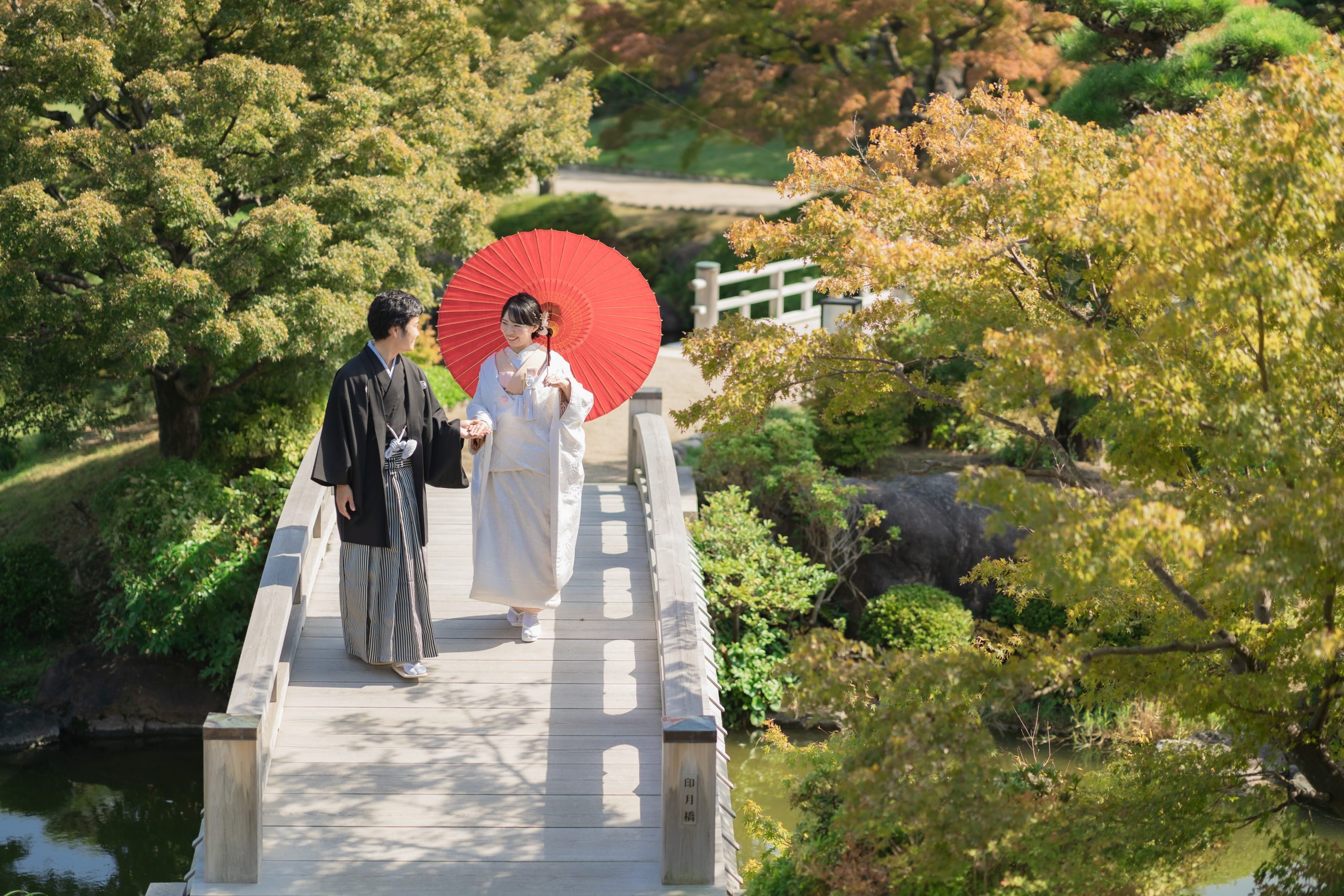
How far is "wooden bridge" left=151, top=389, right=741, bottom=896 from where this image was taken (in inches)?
191

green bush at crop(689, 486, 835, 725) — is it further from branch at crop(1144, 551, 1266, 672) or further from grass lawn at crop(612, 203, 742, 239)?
grass lawn at crop(612, 203, 742, 239)

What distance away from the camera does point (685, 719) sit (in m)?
4.80

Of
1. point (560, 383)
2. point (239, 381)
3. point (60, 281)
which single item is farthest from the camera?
point (239, 381)

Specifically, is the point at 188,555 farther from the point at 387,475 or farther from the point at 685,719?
the point at 685,719

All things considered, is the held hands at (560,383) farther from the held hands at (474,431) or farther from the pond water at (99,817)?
the pond water at (99,817)

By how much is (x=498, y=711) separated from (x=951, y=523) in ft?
19.4

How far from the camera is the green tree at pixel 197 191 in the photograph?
8.57m

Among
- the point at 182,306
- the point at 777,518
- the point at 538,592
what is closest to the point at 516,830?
the point at 538,592

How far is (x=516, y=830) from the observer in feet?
17.3

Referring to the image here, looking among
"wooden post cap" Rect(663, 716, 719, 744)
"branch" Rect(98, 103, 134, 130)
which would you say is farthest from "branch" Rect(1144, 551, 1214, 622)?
"branch" Rect(98, 103, 134, 130)

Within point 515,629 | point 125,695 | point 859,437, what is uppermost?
point 859,437

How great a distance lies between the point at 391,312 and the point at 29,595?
782 centimetres

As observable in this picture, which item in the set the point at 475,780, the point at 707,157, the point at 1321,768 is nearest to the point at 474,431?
the point at 475,780

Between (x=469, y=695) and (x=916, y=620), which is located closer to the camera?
(x=469, y=695)
